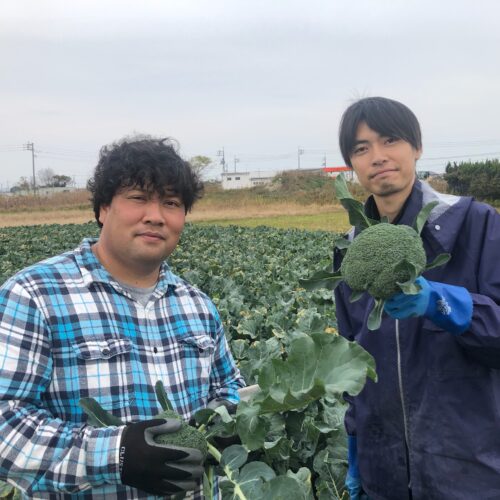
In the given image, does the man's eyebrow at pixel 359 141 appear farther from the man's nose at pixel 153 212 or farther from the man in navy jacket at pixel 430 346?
the man's nose at pixel 153 212

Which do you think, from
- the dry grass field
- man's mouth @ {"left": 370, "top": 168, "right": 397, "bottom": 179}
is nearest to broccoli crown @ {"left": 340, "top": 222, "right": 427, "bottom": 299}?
man's mouth @ {"left": 370, "top": 168, "right": 397, "bottom": 179}

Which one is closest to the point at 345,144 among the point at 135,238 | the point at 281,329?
the point at 135,238

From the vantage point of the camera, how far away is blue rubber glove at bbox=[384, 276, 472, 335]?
165 centimetres

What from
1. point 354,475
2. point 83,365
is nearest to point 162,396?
point 83,365

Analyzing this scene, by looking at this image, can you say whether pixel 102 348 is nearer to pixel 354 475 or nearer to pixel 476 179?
pixel 354 475

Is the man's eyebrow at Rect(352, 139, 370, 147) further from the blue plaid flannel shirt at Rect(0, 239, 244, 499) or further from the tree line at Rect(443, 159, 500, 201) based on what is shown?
the tree line at Rect(443, 159, 500, 201)

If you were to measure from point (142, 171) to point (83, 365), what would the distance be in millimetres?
664

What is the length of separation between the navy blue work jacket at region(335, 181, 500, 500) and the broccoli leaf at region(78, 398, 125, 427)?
0.95 meters

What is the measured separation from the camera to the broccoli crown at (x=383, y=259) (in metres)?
1.60

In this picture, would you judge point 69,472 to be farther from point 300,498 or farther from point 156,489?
point 300,498

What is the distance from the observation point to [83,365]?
1.73 m

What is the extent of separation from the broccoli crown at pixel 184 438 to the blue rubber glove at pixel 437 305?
68 centimetres

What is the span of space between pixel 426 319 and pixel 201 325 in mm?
798

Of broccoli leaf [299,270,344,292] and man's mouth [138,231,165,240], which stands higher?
man's mouth [138,231,165,240]
